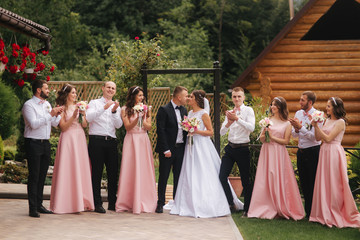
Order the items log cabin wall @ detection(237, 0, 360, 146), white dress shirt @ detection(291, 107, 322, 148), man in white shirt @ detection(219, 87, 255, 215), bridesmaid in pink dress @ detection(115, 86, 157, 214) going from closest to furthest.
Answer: white dress shirt @ detection(291, 107, 322, 148), man in white shirt @ detection(219, 87, 255, 215), bridesmaid in pink dress @ detection(115, 86, 157, 214), log cabin wall @ detection(237, 0, 360, 146)

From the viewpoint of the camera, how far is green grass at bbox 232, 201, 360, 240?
834 centimetres

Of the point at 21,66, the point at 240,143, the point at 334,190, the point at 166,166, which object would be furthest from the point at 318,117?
the point at 21,66

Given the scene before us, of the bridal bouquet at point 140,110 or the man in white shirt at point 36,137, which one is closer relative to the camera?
the man in white shirt at point 36,137

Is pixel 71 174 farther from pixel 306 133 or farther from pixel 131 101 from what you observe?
pixel 306 133

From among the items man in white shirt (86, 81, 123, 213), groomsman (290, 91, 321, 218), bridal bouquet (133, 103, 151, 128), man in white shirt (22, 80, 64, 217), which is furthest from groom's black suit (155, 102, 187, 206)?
groomsman (290, 91, 321, 218)

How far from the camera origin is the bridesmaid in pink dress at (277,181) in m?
9.67

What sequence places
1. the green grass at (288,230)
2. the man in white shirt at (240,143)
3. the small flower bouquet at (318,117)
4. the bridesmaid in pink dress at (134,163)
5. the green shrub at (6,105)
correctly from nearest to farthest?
1. the green grass at (288,230)
2. the small flower bouquet at (318,117)
3. the man in white shirt at (240,143)
4. the bridesmaid in pink dress at (134,163)
5. the green shrub at (6,105)

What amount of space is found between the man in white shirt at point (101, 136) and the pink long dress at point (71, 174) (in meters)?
0.12

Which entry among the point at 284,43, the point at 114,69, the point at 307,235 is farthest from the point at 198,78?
the point at 307,235

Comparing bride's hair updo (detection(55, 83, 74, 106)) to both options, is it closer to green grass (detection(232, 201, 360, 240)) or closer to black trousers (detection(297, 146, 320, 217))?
green grass (detection(232, 201, 360, 240))

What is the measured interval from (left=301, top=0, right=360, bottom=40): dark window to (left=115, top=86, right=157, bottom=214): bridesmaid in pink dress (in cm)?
313

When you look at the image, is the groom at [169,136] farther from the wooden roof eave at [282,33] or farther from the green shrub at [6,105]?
the wooden roof eave at [282,33]

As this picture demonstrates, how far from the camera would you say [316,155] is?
9555mm

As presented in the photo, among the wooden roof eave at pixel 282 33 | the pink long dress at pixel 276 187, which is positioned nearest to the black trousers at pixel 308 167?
the pink long dress at pixel 276 187
